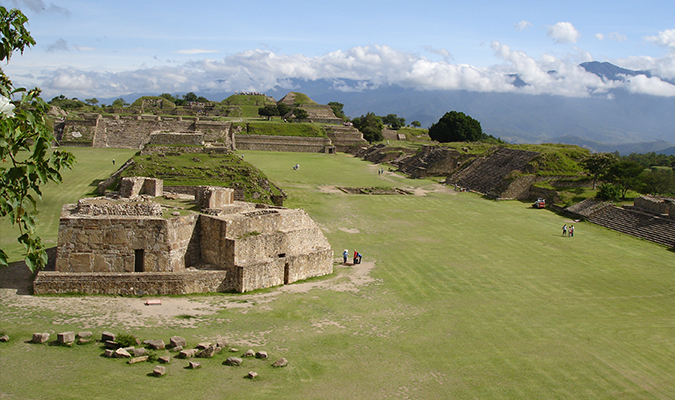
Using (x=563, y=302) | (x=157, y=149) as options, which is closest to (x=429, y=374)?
(x=563, y=302)

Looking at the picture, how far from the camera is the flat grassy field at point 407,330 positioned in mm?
9945

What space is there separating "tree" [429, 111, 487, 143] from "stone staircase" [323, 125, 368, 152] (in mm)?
14890

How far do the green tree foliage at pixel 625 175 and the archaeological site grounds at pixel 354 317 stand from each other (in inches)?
463

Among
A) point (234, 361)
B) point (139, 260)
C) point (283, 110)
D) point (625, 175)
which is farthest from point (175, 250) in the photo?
point (283, 110)

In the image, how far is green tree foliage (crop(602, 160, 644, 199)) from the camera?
3850cm

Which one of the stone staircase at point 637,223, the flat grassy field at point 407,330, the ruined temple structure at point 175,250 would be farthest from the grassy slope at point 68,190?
the stone staircase at point 637,223

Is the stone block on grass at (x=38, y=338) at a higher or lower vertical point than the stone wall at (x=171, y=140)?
lower

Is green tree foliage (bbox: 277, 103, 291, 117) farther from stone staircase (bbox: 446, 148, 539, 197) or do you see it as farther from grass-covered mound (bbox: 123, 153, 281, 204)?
grass-covered mound (bbox: 123, 153, 281, 204)

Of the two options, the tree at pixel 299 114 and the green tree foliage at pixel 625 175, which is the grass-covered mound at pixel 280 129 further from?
the green tree foliage at pixel 625 175

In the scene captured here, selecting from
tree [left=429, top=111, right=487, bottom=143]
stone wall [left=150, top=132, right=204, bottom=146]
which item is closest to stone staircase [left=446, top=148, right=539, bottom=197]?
stone wall [left=150, top=132, right=204, bottom=146]

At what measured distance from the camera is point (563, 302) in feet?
58.0

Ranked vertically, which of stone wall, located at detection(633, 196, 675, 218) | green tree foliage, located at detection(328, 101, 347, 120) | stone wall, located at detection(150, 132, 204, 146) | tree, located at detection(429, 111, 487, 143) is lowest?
stone wall, located at detection(633, 196, 675, 218)

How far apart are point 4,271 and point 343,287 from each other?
10826mm

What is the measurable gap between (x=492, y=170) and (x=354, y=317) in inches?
1563
